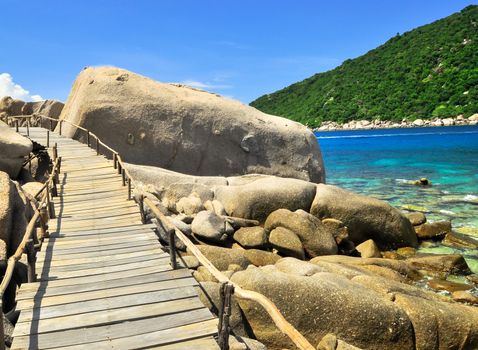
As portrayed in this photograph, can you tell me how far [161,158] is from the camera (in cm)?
2067

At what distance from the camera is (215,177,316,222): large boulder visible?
53.6ft

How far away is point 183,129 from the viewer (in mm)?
20969

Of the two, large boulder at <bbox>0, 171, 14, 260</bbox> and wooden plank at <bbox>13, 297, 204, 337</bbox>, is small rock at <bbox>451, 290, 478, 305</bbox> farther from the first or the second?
large boulder at <bbox>0, 171, 14, 260</bbox>

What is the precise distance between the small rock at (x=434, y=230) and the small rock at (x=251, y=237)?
832 cm

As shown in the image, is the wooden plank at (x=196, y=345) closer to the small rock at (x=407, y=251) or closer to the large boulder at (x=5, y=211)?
the large boulder at (x=5, y=211)

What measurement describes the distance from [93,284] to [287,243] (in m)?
7.58

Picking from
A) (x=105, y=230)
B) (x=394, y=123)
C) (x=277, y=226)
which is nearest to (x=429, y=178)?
(x=277, y=226)

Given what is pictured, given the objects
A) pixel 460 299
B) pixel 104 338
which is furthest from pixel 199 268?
pixel 460 299

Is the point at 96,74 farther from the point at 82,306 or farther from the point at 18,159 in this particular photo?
the point at 82,306

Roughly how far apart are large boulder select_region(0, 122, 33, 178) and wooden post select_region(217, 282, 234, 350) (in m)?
12.9

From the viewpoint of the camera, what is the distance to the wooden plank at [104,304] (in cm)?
612

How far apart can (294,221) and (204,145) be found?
8520 mm

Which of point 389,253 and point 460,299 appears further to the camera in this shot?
point 389,253

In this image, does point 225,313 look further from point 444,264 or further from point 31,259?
point 444,264
